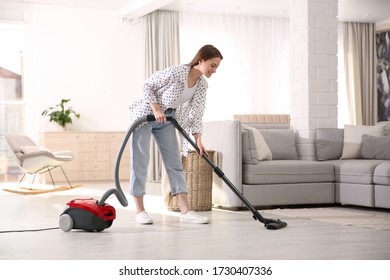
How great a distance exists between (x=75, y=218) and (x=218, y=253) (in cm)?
116

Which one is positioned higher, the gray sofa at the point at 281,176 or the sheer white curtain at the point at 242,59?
the sheer white curtain at the point at 242,59

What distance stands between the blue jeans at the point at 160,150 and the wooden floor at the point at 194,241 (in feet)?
0.89

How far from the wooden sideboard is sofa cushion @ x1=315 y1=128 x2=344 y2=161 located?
3.85 metres

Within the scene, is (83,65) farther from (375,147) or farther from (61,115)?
(375,147)

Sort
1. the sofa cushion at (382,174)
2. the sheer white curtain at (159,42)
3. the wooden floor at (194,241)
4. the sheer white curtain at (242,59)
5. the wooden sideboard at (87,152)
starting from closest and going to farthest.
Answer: the wooden floor at (194,241) < the sofa cushion at (382,174) < the wooden sideboard at (87,152) < the sheer white curtain at (159,42) < the sheer white curtain at (242,59)

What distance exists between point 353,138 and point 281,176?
1.12 metres

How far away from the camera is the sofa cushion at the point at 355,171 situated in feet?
16.7

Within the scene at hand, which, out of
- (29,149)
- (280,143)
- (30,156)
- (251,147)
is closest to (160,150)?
(251,147)

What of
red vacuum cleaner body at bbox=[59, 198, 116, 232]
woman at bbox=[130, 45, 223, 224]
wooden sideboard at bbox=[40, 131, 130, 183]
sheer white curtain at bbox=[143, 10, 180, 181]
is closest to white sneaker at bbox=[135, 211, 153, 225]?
woman at bbox=[130, 45, 223, 224]

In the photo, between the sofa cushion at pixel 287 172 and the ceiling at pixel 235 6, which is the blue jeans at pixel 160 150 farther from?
the ceiling at pixel 235 6

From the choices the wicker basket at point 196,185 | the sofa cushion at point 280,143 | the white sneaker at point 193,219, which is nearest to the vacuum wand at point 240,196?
the white sneaker at point 193,219

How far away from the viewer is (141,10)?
8.88m

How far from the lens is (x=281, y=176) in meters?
5.22

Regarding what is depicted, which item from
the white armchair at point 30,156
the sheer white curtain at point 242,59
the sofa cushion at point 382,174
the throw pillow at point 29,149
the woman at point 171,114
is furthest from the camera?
the sheer white curtain at point 242,59
